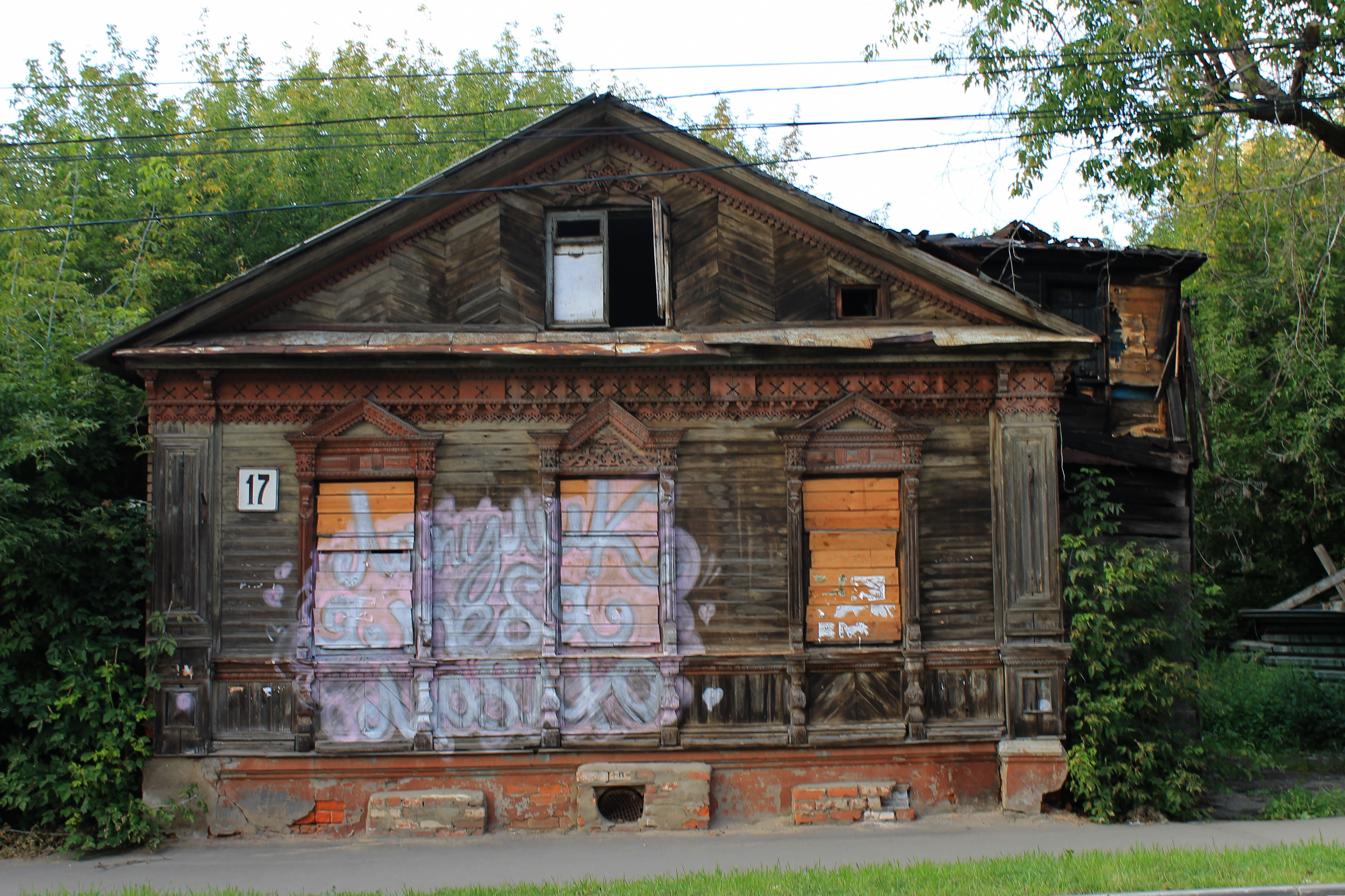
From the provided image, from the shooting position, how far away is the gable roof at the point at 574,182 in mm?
9477

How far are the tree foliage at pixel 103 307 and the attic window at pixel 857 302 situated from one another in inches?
135

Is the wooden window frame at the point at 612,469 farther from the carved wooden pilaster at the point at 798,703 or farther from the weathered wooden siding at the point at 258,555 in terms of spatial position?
the weathered wooden siding at the point at 258,555

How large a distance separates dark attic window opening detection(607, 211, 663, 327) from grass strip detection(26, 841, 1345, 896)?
5.33 metres

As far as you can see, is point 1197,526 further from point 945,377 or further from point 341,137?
point 341,137

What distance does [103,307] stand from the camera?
1132 centimetres

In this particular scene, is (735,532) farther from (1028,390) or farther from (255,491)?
(255,491)

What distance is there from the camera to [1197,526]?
70.5 feet

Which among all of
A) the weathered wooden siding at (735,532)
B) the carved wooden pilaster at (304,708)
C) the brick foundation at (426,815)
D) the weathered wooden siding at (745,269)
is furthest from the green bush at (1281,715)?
the carved wooden pilaster at (304,708)

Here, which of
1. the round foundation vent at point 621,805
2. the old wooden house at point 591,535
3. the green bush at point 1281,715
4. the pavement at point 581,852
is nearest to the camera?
the pavement at point 581,852

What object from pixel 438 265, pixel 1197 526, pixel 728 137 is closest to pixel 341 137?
Result: pixel 728 137

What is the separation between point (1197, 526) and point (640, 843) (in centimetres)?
1754

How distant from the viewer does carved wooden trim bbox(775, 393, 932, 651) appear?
9.48m

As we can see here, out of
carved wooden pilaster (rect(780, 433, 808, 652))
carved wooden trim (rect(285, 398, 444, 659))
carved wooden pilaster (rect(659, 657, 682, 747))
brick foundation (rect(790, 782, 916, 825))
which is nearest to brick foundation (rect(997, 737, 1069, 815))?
brick foundation (rect(790, 782, 916, 825))

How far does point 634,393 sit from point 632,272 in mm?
3046
